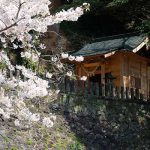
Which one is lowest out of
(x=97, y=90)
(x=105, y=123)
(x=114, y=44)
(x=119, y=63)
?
(x=105, y=123)

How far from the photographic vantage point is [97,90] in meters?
12.8

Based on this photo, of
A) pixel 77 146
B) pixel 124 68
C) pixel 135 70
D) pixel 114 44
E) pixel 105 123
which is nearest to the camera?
pixel 77 146

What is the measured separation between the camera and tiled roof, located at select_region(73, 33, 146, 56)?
613 inches

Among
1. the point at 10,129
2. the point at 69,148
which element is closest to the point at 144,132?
the point at 69,148

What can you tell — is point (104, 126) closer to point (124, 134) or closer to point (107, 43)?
point (124, 134)

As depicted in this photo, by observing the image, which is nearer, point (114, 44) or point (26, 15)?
point (26, 15)

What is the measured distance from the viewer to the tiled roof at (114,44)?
15578mm

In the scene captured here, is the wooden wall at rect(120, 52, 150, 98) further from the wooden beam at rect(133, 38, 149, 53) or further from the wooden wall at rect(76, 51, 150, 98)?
the wooden beam at rect(133, 38, 149, 53)

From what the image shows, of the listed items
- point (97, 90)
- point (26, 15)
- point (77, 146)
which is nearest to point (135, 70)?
point (97, 90)

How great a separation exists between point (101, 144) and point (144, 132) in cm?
195

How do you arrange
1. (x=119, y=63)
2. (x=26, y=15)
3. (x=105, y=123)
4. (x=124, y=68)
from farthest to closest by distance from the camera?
(x=124, y=68)
(x=119, y=63)
(x=105, y=123)
(x=26, y=15)

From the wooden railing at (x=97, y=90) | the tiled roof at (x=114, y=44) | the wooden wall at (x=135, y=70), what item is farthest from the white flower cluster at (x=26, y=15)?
the wooden wall at (x=135, y=70)

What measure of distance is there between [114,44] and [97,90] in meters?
4.03

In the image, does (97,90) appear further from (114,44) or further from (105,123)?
(114,44)
